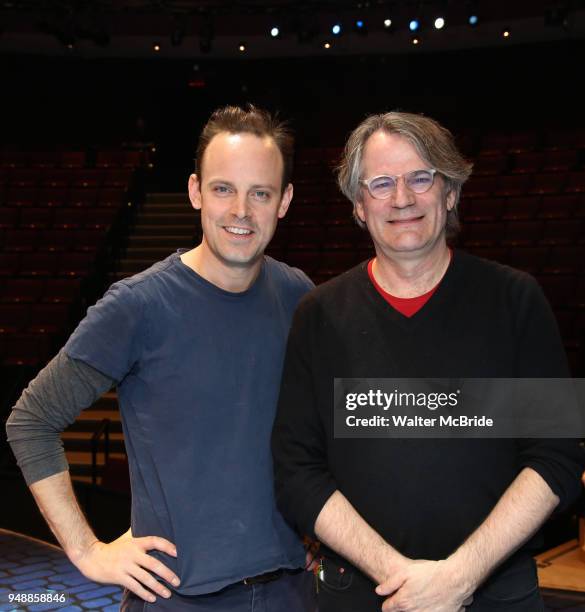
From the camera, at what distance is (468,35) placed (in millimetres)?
12281

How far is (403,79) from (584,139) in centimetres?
353

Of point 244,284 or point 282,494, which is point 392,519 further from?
point 244,284

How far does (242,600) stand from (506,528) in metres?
0.60

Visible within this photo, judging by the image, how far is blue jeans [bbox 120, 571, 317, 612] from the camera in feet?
5.53

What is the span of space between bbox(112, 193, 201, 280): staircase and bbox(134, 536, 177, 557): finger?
8012 millimetres

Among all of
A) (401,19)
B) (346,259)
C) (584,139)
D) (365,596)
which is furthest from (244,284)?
(401,19)

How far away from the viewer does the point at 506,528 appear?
1520 mm

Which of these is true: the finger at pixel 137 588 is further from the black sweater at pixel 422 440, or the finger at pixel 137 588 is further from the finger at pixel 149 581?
the black sweater at pixel 422 440

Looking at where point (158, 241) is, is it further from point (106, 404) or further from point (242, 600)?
point (242, 600)

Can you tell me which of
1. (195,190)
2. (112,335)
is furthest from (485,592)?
(195,190)

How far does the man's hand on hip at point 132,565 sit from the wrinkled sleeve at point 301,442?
28cm

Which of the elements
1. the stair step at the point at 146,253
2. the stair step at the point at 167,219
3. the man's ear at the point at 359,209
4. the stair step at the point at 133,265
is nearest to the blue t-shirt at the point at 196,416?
the man's ear at the point at 359,209

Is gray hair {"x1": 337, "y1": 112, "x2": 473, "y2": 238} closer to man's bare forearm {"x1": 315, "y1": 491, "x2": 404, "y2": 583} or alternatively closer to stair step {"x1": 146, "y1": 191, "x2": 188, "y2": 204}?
man's bare forearm {"x1": 315, "y1": 491, "x2": 404, "y2": 583}

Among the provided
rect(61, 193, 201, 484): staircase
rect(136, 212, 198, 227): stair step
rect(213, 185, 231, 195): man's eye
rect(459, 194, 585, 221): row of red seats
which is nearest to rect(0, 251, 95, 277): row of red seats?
rect(61, 193, 201, 484): staircase
